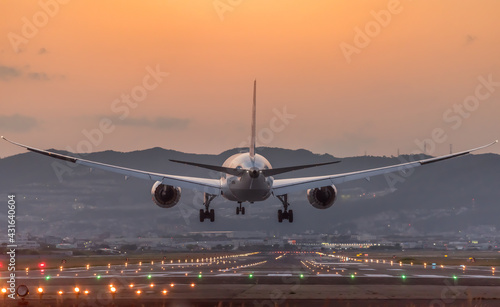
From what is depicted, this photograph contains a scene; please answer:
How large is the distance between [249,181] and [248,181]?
0.10 meters

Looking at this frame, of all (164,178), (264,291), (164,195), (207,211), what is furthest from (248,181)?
(264,291)

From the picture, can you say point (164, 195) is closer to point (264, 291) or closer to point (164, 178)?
point (164, 178)

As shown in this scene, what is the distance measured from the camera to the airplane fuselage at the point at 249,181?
5559 centimetres

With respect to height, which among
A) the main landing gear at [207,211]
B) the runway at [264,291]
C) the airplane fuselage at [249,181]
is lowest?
the runway at [264,291]

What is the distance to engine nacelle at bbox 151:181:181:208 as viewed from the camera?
63316 millimetres

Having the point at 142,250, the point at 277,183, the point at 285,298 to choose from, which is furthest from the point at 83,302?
the point at 142,250

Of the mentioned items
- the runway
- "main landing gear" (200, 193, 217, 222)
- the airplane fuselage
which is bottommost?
the runway

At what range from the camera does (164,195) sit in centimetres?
6350

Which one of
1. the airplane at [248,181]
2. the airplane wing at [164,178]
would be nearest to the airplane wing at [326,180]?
the airplane at [248,181]

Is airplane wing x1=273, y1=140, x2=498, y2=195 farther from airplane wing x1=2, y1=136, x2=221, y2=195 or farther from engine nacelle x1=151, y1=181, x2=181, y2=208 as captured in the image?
engine nacelle x1=151, y1=181, x2=181, y2=208

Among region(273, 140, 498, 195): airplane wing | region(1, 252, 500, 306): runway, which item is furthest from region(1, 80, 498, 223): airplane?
region(1, 252, 500, 306): runway

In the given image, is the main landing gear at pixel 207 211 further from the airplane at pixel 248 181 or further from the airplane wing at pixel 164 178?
the airplane wing at pixel 164 178

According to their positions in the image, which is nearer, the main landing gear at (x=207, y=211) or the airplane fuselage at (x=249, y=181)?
the airplane fuselage at (x=249, y=181)

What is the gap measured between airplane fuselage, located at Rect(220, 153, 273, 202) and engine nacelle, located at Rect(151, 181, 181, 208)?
6.45 metres
